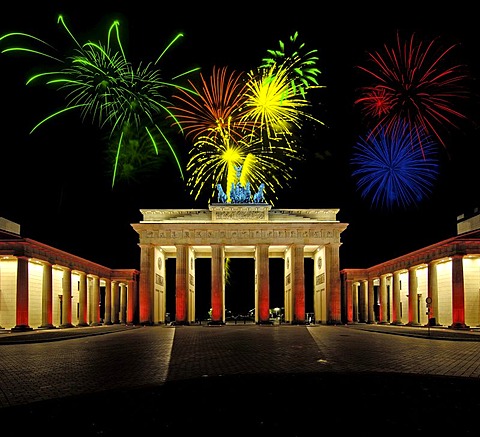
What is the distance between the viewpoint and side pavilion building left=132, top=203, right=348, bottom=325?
6297 centimetres

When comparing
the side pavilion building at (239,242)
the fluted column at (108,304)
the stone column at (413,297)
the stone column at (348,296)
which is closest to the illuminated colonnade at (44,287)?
the fluted column at (108,304)

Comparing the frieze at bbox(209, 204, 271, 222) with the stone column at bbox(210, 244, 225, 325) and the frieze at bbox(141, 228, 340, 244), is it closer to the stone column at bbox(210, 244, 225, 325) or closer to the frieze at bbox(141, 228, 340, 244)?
the frieze at bbox(141, 228, 340, 244)

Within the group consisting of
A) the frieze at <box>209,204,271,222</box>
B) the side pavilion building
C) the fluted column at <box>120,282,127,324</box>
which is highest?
the frieze at <box>209,204,271,222</box>

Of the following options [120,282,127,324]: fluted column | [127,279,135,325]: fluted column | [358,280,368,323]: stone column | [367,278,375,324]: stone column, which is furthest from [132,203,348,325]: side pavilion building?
[120,282,127,324]: fluted column

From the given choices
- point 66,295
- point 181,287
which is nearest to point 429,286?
point 181,287

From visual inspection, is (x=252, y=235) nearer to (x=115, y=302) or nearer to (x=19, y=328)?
(x=115, y=302)

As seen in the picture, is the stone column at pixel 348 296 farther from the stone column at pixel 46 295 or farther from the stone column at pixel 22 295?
the stone column at pixel 22 295

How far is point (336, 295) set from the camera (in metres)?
62.6

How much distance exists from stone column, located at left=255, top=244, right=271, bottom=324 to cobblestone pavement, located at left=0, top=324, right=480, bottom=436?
40.4 metres

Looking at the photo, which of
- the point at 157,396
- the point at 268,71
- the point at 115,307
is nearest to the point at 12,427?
the point at 157,396

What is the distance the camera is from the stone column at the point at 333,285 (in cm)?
6247

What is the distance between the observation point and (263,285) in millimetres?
62781

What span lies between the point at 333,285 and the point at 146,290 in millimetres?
19093

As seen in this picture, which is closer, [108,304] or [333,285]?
[333,285]
